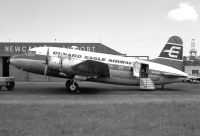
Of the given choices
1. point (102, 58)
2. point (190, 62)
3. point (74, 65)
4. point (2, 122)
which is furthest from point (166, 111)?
point (190, 62)

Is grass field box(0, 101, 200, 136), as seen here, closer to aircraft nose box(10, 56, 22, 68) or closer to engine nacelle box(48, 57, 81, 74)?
engine nacelle box(48, 57, 81, 74)

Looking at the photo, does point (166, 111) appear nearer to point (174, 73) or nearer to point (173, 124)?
point (173, 124)

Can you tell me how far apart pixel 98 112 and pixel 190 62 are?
234 ft

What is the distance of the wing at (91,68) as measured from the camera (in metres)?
21.1

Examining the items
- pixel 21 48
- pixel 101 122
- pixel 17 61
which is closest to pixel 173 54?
pixel 17 61

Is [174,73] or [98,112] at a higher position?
A: [174,73]

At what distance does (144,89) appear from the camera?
25406 mm

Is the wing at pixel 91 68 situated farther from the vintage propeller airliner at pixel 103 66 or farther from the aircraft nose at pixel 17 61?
the aircraft nose at pixel 17 61

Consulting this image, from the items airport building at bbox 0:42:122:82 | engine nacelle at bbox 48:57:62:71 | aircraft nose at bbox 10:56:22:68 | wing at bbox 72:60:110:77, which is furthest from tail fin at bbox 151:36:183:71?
airport building at bbox 0:42:122:82

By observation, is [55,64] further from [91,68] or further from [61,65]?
[91,68]

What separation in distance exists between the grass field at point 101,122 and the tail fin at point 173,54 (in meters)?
15.1

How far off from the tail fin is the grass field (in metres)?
15.1

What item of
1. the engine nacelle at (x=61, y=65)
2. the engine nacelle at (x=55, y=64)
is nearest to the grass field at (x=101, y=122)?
the engine nacelle at (x=61, y=65)

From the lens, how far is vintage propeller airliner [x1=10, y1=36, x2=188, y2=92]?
72.9 ft
